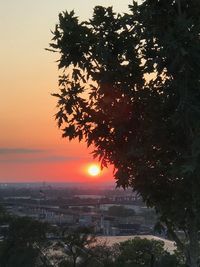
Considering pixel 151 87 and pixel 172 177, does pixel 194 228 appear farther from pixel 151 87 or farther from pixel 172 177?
pixel 151 87

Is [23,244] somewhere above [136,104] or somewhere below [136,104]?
below

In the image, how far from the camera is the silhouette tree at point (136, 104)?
8164 millimetres

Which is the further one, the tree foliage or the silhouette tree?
the tree foliage

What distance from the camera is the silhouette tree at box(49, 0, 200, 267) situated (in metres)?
8.16

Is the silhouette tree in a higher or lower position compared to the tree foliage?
higher

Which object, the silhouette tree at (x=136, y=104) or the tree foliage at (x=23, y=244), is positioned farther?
the tree foliage at (x=23, y=244)

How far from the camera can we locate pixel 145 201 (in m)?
9.13

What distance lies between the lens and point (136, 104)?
8625mm

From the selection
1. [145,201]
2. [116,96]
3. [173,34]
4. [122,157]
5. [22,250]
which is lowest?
[22,250]

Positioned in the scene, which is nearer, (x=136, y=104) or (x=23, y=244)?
(x=136, y=104)

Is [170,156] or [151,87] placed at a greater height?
[151,87]

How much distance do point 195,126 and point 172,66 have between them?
3.25 feet

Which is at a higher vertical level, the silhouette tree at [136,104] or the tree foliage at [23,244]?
the silhouette tree at [136,104]

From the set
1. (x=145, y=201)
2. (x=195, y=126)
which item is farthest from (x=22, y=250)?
(x=195, y=126)
